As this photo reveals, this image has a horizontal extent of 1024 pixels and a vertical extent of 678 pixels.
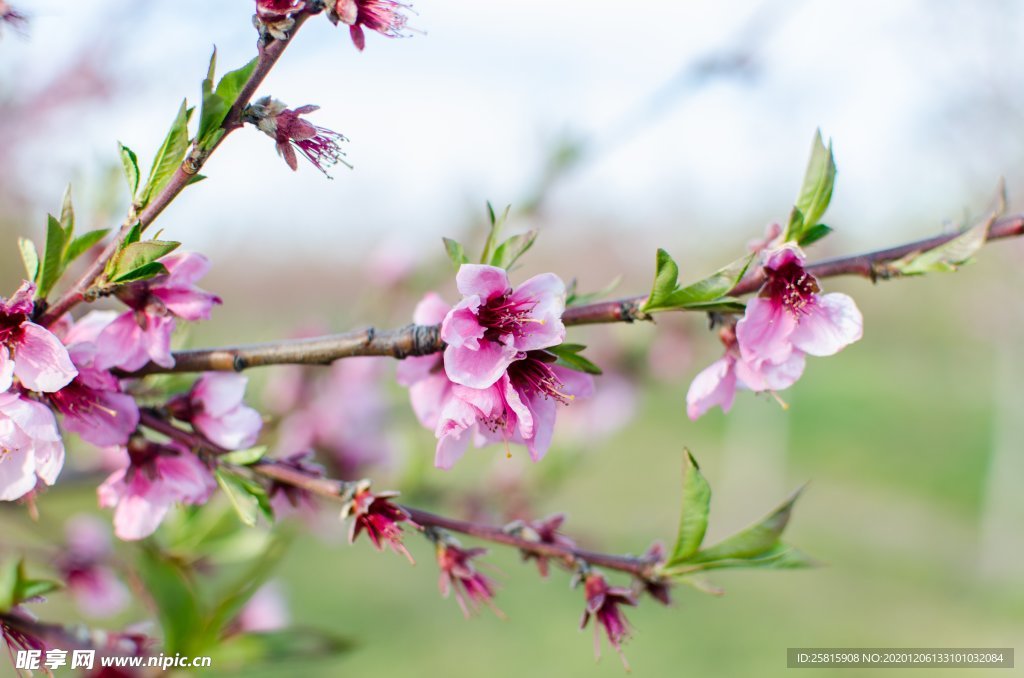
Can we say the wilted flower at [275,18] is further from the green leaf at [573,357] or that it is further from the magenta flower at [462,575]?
the magenta flower at [462,575]

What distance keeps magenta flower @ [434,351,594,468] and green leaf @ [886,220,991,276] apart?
1.04ft

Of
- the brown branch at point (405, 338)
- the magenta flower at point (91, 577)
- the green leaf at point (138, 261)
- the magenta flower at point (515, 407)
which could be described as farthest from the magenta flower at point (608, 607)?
the magenta flower at point (91, 577)

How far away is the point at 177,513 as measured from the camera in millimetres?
1229

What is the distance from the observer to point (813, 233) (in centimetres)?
72

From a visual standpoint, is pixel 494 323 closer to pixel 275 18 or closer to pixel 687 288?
pixel 687 288

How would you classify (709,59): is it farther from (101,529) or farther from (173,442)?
(101,529)

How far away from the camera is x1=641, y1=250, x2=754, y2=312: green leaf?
2.14 ft

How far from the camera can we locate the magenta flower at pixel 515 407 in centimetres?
65

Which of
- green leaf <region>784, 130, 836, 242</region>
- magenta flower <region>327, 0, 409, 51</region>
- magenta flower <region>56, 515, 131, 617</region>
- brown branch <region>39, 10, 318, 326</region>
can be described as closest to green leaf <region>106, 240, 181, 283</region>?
brown branch <region>39, 10, 318, 326</region>

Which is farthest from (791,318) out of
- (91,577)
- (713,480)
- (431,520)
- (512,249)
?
(713,480)

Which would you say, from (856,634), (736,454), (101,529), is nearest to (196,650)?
(101,529)

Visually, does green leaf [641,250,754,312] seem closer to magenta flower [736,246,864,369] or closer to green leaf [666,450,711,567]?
magenta flower [736,246,864,369]

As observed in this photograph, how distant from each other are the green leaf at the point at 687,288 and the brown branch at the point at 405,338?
0.07 feet

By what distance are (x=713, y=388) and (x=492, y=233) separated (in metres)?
0.26
